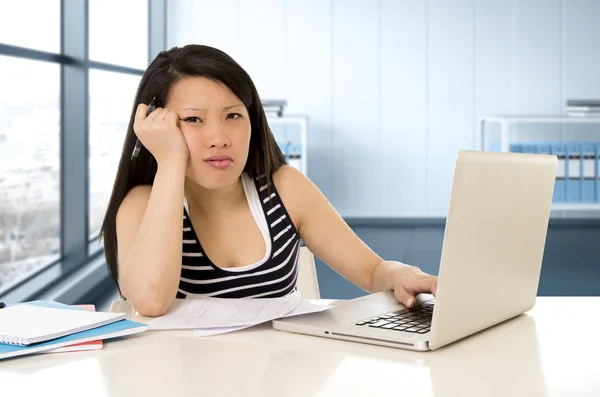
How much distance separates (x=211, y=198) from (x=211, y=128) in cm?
22

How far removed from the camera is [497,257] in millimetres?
1133

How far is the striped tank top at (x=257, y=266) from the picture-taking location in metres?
1.57

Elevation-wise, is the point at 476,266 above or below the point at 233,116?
below

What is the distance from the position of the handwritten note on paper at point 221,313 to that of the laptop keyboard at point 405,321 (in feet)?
0.44

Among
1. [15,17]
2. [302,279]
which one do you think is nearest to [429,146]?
[15,17]

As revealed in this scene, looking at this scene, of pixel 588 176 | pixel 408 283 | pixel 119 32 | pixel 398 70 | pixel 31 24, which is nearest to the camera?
pixel 408 283

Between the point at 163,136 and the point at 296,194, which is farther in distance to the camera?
the point at 296,194

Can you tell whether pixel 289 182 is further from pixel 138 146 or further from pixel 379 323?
pixel 379 323

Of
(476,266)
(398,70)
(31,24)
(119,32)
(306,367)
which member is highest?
(119,32)

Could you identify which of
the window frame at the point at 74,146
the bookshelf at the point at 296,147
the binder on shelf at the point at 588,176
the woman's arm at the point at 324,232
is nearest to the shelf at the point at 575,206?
the binder on shelf at the point at 588,176

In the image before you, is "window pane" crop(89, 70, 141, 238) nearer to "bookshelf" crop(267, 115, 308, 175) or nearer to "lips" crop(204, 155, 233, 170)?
"bookshelf" crop(267, 115, 308, 175)

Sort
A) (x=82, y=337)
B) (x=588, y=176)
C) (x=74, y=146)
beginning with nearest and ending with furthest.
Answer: (x=82, y=337) < (x=74, y=146) < (x=588, y=176)

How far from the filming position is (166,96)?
158cm

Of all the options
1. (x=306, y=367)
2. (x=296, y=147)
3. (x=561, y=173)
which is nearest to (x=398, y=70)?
(x=296, y=147)
